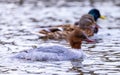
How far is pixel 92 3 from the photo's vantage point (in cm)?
2973

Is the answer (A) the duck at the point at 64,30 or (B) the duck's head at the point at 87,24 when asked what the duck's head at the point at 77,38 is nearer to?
(A) the duck at the point at 64,30

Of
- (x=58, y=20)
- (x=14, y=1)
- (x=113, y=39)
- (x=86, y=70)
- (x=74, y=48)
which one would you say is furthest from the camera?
(x=14, y=1)

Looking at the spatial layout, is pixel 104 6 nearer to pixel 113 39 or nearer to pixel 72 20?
pixel 72 20

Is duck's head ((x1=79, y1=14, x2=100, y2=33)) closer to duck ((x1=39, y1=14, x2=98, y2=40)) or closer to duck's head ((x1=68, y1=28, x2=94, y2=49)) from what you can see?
duck ((x1=39, y1=14, x2=98, y2=40))

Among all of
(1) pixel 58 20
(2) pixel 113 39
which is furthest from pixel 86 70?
(1) pixel 58 20

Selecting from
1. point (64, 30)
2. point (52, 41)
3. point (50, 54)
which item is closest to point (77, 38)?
point (50, 54)

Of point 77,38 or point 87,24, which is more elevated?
point 77,38

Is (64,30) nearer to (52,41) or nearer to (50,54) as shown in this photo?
(52,41)

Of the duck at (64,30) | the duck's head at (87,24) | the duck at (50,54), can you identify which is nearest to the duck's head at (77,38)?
the duck at (50,54)

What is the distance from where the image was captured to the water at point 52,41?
11.2 m

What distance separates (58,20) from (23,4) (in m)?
7.56

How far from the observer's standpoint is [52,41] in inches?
659

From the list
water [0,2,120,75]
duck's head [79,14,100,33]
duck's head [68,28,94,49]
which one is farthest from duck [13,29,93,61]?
duck's head [79,14,100,33]

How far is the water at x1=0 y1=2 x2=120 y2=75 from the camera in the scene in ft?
36.8
